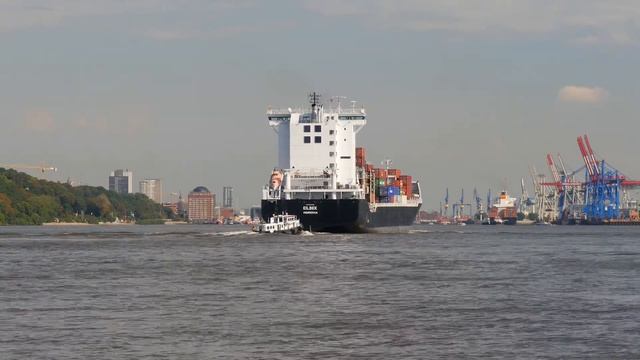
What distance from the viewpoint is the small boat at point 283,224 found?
127625 millimetres

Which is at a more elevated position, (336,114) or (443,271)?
(336,114)

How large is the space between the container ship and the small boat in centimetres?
92

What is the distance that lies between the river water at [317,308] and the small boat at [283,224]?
128 feet

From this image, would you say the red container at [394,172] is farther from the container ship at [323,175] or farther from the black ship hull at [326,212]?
the black ship hull at [326,212]

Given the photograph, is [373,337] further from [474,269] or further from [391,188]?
[391,188]

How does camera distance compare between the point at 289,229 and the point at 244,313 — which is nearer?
the point at 244,313

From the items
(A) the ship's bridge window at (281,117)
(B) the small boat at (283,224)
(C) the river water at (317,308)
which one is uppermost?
(A) the ship's bridge window at (281,117)

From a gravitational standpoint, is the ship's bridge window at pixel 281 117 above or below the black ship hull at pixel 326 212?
above

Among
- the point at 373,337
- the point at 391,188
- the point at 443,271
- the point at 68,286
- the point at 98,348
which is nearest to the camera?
the point at 98,348

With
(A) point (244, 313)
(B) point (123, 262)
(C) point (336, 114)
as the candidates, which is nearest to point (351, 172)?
(C) point (336, 114)

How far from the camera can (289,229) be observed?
12756 centimetres

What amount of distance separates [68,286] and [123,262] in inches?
889

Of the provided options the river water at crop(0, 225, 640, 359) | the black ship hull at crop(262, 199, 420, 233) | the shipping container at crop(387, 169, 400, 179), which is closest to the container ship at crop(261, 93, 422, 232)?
the black ship hull at crop(262, 199, 420, 233)

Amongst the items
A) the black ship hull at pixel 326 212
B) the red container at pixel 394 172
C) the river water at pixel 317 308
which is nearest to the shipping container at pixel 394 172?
the red container at pixel 394 172
